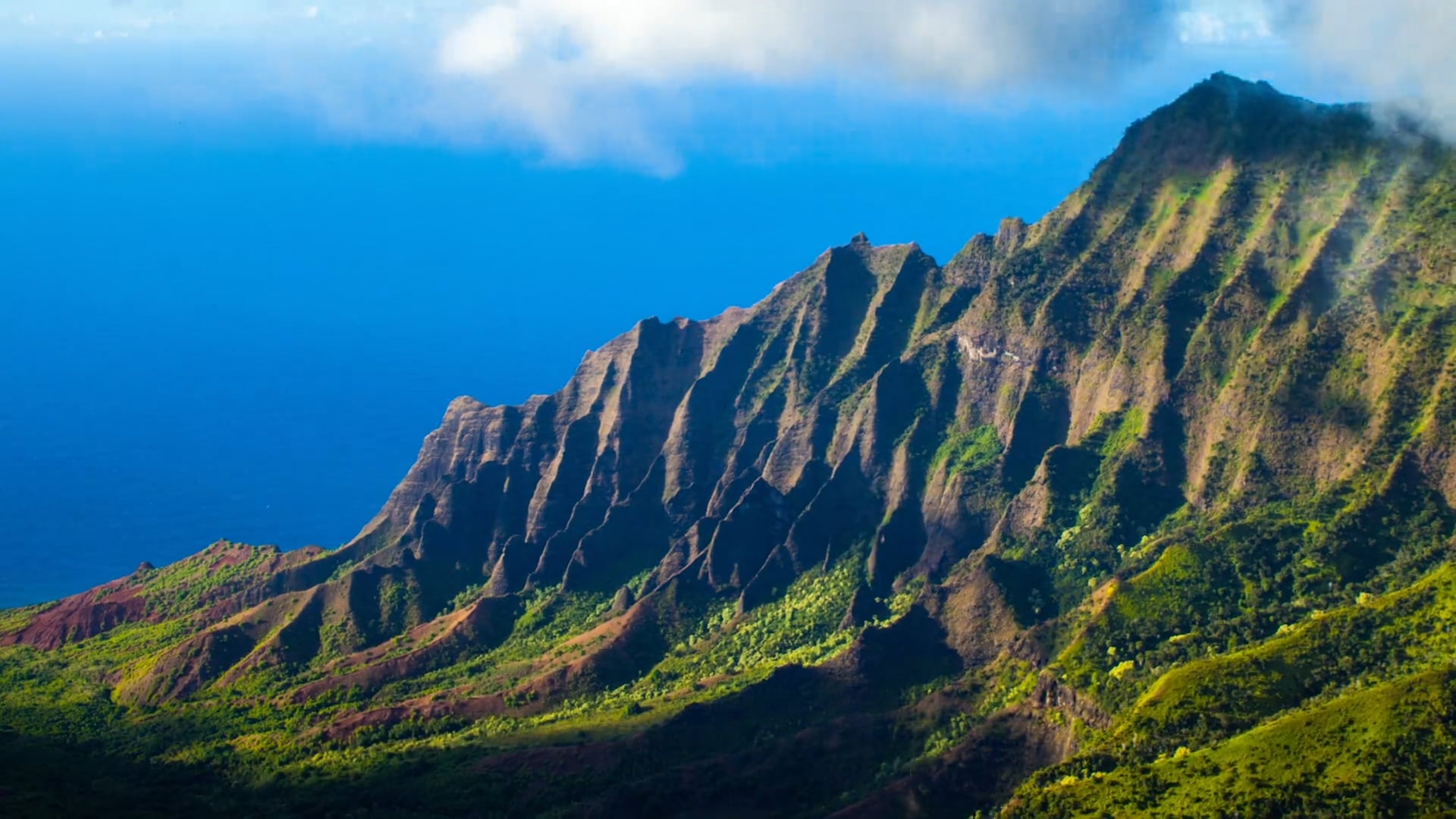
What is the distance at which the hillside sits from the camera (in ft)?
338

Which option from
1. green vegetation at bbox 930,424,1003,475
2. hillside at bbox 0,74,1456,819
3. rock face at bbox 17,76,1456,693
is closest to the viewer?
hillside at bbox 0,74,1456,819

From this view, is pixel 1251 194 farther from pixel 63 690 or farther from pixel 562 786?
pixel 63 690

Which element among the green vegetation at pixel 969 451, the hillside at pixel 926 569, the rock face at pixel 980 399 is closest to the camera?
the hillside at pixel 926 569

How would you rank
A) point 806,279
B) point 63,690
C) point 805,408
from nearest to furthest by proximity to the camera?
point 63,690, point 805,408, point 806,279

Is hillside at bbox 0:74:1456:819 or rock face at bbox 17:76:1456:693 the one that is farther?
rock face at bbox 17:76:1456:693

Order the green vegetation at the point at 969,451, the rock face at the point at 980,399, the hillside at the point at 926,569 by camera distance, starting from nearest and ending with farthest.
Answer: the hillside at the point at 926,569 → the rock face at the point at 980,399 → the green vegetation at the point at 969,451

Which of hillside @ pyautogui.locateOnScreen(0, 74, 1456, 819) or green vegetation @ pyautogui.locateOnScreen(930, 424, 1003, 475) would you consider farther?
green vegetation @ pyautogui.locateOnScreen(930, 424, 1003, 475)

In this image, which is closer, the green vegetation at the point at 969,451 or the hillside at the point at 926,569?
the hillside at the point at 926,569

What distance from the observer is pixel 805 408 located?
538 ft

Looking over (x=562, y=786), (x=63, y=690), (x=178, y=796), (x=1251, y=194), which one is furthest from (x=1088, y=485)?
(x=63, y=690)

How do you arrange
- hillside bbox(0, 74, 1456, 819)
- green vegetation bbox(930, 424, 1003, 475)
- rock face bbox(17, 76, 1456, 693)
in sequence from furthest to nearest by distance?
green vegetation bbox(930, 424, 1003, 475)
rock face bbox(17, 76, 1456, 693)
hillside bbox(0, 74, 1456, 819)

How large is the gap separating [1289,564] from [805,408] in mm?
58702

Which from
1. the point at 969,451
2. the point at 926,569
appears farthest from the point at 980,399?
the point at 926,569

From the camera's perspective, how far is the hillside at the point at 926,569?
103m
